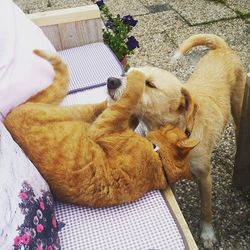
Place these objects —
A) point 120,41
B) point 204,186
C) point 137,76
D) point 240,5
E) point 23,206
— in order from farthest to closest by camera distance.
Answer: point 240,5 < point 120,41 < point 204,186 < point 137,76 < point 23,206

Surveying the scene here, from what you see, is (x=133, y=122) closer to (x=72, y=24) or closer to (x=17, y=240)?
(x=17, y=240)

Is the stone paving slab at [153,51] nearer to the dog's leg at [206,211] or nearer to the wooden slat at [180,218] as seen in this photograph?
the dog's leg at [206,211]

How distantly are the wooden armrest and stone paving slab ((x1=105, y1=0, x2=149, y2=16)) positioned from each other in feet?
6.96

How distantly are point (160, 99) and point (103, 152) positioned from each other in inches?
19.3

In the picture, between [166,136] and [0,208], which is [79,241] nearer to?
[0,208]

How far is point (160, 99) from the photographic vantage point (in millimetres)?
2244

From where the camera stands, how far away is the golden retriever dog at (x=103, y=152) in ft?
6.06

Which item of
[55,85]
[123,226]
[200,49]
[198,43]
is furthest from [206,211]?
[200,49]

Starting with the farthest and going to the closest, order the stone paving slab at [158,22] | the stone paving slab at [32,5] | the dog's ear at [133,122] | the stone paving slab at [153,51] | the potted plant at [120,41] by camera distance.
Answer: the stone paving slab at [32,5] < the stone paving slab at [158,22] < the stone paving slab at [153,51] < the potted plant at [120,41] < the dog's ear at [133,122]

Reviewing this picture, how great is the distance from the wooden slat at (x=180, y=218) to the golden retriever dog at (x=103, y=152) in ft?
0.15

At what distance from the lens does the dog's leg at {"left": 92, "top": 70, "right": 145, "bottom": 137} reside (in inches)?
80.4

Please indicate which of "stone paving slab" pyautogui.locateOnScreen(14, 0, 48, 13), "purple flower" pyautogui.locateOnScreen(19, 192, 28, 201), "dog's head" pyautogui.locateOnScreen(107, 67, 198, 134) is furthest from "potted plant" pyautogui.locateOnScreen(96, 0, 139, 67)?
"stone paving slab" pyautogui.locateOnScreen(14, 0, 48, 13)

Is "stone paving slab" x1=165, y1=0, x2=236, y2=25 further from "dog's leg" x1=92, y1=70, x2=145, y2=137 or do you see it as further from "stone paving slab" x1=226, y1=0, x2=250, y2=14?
"dog's leg" x1=92, y1=70, x2=145, y2=137

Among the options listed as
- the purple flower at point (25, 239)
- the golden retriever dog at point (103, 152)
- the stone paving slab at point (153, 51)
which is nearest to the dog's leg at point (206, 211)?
the golden retriever dog at point (103, 152)
